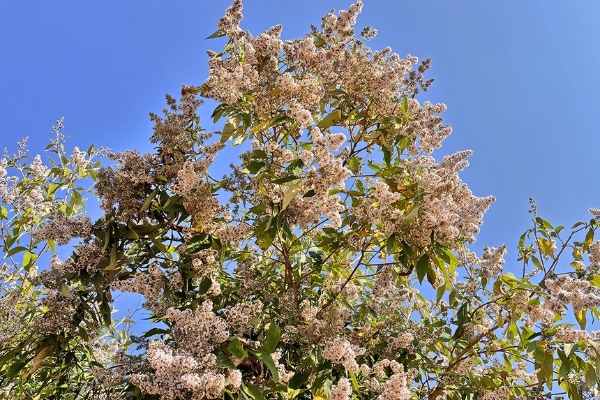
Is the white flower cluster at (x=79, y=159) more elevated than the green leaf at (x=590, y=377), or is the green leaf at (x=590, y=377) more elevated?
the white flower cluster at (x=79, y=159)

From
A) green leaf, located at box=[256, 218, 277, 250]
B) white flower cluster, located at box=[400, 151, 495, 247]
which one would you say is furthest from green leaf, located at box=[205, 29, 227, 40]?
white flower cluster, located at box=[400, 151, 495, 247]

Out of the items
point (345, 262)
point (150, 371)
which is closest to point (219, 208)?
point (150, 371)

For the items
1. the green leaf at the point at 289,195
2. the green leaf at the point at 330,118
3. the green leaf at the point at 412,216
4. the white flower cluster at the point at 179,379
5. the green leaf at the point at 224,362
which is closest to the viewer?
the white flower cluster at the point at 179,379

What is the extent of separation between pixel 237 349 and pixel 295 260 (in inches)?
41.9

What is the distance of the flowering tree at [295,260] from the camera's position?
6.48ft

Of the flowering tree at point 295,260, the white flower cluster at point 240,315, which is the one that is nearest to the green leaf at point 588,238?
the flowering tree at point 295,260

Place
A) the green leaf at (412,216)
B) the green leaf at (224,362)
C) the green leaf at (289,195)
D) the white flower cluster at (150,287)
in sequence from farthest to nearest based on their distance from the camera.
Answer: the white flower cluster at (150,287), the green leaf at (412,216), the green leaf at (289,195), the green leaf at (224,362)

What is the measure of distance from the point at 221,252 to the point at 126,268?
57 cm

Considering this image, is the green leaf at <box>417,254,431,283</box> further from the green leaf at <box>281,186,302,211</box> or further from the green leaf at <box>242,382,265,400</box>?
the green leaf at <box>242,382,265,400</box>

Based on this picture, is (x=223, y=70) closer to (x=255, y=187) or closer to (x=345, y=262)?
(x=255, y=187)

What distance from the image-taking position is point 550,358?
6.66ft

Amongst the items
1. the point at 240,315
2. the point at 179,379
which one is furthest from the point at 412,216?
the point at 179,379

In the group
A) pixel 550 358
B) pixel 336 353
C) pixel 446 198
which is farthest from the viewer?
pixel 446 198

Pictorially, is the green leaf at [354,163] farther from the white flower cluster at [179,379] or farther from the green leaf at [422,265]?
the white flower cluster at [179,379]
